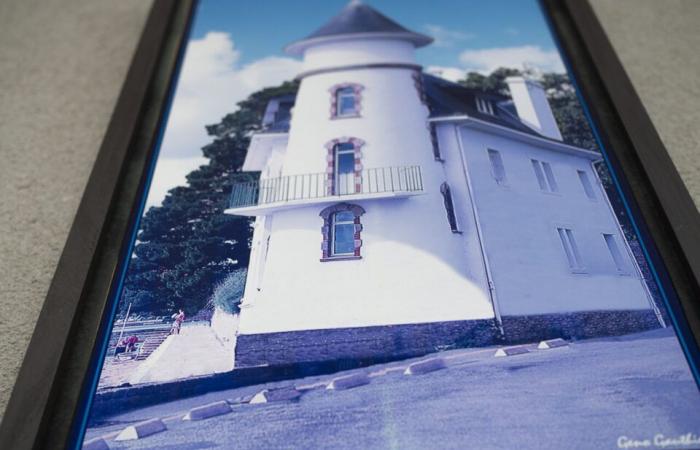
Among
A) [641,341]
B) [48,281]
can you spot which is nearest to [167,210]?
[48,281]

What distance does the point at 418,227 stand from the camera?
1.23 meters

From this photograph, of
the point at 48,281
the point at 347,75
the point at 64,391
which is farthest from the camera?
the point at 347,75

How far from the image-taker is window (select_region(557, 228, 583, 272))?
1160 mm

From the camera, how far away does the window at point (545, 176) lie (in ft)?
4.27

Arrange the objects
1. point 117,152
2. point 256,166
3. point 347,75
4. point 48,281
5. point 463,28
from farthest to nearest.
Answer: point 463,28 → point 347,75 → point 256,166 → point 117,152 → point 48,281

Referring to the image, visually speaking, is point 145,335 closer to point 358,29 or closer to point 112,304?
point 112,304

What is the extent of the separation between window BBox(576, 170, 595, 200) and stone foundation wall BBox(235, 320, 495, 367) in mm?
→ 547


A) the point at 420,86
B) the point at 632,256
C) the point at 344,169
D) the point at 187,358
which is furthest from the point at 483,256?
the point at 187,358

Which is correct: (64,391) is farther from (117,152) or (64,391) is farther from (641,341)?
(641,341)

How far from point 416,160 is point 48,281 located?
3.78 ft

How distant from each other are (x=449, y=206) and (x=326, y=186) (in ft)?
1.31

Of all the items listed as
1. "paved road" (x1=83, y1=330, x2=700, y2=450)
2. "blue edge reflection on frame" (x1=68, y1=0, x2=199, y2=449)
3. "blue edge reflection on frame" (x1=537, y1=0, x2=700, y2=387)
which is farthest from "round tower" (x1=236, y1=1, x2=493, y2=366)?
"blue edge reflection on frame" (x1=537, y1=0, x2=700, y2=387)

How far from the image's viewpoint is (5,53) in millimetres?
1619

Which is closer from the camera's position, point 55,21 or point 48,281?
point 48,281
